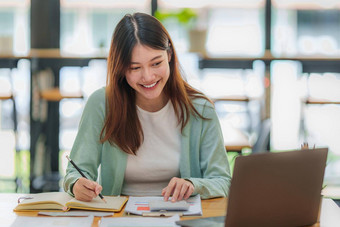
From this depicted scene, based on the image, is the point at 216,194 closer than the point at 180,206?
No

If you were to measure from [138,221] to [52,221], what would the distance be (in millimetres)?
216

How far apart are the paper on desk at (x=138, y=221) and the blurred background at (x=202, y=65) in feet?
10.3

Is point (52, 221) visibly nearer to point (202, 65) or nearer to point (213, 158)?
point (213, 158)

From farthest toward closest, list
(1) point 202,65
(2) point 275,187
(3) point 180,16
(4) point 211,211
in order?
(1) point 202,65 → (3) point 180,16 → (4) point 211,211 → (2) point 275,187

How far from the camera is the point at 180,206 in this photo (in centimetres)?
136

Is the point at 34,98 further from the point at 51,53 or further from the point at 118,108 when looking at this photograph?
the point at 118,108

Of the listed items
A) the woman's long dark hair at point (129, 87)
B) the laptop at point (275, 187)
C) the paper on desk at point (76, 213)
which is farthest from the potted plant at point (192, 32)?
the laptop at point (275, 187)

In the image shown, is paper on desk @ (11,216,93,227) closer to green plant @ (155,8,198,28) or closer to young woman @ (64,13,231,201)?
young woman @ (64,13,231,201)

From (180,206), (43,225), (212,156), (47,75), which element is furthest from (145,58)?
(47,75)

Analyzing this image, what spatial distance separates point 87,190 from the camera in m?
1.44

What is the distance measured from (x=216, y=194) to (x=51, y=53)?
3.21m

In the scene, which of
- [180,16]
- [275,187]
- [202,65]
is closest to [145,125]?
[275,187]

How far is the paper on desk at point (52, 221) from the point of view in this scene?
1265mm

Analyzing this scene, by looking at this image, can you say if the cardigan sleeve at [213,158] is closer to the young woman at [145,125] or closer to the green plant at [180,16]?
the young woman at [145,125]
